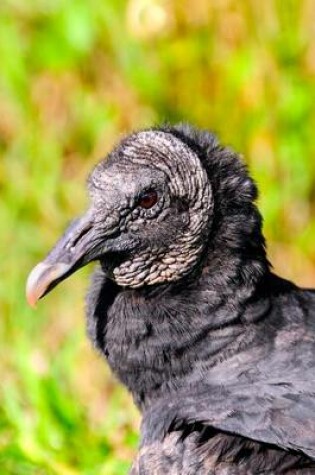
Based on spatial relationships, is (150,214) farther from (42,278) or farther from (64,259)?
(42,278)

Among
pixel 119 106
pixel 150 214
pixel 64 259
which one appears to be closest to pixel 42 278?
pixel 64 259

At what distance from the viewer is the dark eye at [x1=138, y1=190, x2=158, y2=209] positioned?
483cm

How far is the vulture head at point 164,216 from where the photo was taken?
482cm

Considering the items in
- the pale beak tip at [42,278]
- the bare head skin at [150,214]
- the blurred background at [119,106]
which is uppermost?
the blurred background at [119,106]

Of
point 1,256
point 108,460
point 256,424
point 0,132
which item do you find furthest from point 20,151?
point 256,424

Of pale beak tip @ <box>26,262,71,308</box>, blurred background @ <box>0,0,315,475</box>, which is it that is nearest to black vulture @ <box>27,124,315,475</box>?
pale beak tip @ <box>26,262,71,308</box>

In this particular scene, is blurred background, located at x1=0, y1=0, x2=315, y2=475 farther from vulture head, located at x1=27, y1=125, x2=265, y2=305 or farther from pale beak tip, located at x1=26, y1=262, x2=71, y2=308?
pale beak tip, located at x1=26, y1=262, x2=71, y2=308

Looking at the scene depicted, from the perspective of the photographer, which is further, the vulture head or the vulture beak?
the vulture head

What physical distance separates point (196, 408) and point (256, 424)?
0.28 m

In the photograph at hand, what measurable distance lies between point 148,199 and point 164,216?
90mm

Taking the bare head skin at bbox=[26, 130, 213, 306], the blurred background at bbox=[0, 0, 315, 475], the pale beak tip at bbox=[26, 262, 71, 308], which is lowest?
the pale beak tip at bbox=[26, 262, 71, 308]

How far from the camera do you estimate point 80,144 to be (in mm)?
8758

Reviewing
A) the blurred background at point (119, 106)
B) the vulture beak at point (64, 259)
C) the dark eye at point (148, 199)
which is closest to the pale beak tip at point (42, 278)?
the vulture beak at point (64, 259)

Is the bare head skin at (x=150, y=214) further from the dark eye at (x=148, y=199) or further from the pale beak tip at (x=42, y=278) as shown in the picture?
the pale beak tip at (x=42, y=278)
